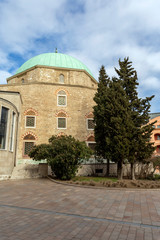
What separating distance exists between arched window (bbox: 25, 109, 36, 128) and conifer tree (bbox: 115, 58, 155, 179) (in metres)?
10.5

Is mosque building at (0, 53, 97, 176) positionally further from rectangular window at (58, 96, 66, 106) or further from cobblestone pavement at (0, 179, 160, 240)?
cobblestone pavement at (0, 179, 160, 240)

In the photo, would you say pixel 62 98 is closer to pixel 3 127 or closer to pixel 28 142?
pixel 28 142

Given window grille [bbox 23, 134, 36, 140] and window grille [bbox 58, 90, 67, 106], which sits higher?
window grille [bbox 58, 90, 67, 106]

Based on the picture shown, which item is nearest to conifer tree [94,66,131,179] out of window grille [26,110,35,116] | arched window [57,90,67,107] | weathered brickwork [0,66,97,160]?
weathered brickwork [0,66,97,160]

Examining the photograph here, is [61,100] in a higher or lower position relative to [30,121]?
higher

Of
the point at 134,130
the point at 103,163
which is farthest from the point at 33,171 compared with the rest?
the point at 134,130

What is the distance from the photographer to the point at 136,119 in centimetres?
1348

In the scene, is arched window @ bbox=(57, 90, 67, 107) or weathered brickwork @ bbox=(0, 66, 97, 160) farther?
arched window @ bbox=(57, 90, 67, 107)

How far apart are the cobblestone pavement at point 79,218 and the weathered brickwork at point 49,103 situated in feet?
43.8

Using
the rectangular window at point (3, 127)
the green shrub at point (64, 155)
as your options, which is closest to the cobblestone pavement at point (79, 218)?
the green shrub at point (64, 155)

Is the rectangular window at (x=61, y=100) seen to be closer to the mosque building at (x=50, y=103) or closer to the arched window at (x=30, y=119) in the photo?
the mosque building at (x=50, y=103)

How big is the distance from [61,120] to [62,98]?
9.01ft

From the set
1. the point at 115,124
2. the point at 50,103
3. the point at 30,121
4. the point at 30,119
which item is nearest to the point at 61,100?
the point at 50,103

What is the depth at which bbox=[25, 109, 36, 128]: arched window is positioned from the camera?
1988 centimetres
